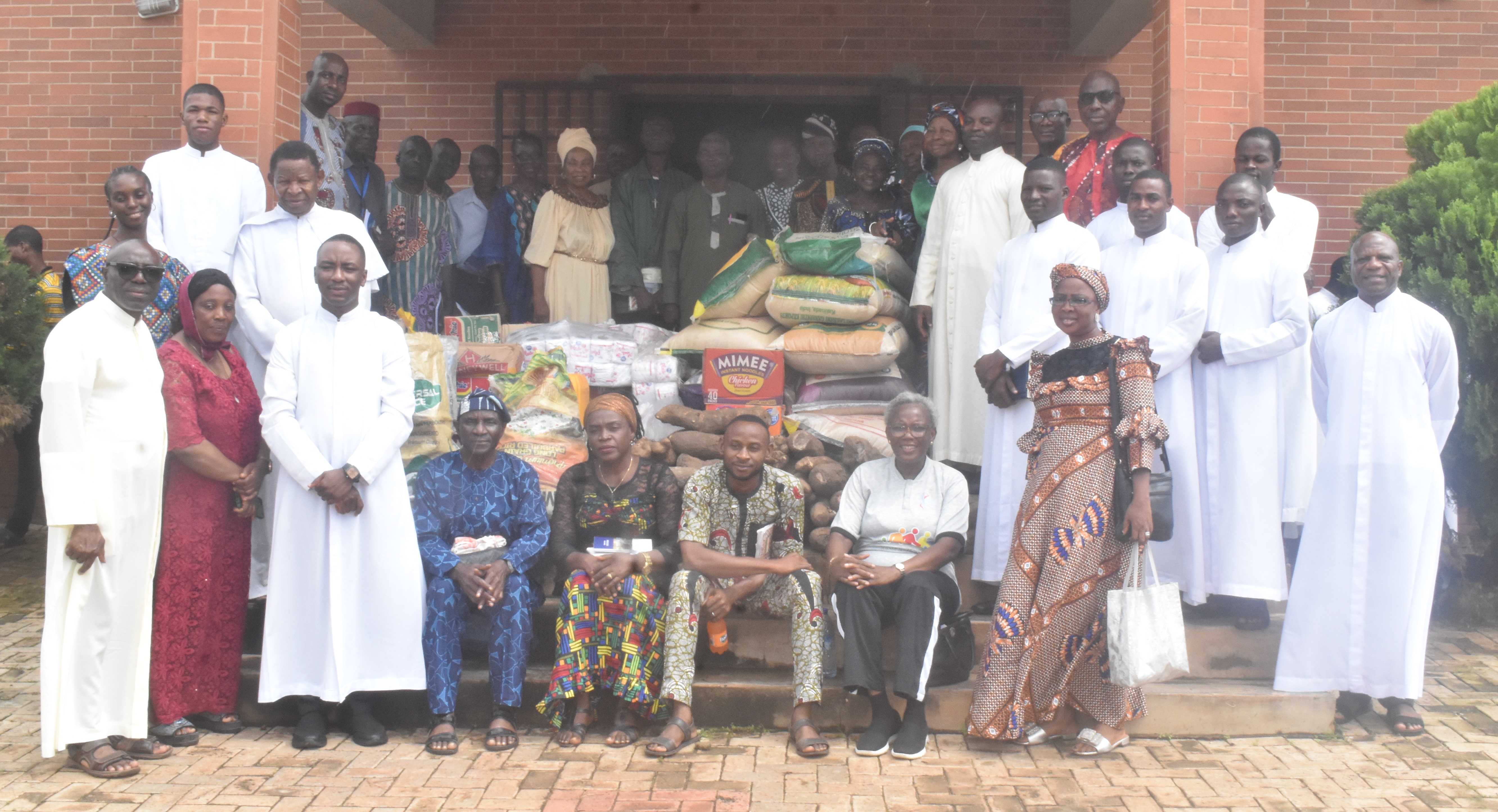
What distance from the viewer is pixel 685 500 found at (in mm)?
4875

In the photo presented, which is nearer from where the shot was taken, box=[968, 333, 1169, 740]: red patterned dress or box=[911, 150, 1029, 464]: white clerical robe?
box=[968, 333, 1169, 740]: red patterned dress

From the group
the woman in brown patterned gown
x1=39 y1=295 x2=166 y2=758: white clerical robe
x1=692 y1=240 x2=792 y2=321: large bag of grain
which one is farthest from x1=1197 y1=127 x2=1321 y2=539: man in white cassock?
x1=39 y1=295 x2=166 y2=758: white clerical robe

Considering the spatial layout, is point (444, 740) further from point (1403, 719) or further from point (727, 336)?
point (1403, 719)

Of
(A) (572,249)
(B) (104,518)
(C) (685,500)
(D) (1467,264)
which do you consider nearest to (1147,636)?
(C) (685,500)

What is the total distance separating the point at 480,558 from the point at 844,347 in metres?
2.47

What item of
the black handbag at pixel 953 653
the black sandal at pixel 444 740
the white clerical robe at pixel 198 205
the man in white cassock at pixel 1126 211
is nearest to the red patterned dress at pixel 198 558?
the black sandal at pixel 444 740

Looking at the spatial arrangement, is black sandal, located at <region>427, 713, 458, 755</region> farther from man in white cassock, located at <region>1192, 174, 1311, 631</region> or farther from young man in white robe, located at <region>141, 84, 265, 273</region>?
man in white cassock, located at <region>1192, 174, 1311, 631</region>

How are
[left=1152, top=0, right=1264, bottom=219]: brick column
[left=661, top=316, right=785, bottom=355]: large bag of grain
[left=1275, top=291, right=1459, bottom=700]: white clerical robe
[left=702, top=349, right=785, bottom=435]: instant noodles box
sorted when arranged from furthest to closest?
[left=661, top=316, right=785, bottom=355]: large bag of grain
[left=702, top=349, right=785, bottom=435]: instant noodles box
[left=1152, top=0, right=1264, bottom=219]: brick column
[left=1275, top=291, right=1459, bottom=700]: white clerical robe

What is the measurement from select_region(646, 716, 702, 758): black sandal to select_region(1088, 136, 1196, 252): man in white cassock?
2708 mm

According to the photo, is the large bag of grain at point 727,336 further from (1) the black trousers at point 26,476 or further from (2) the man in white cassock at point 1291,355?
(1) the black trousers at point 26,476

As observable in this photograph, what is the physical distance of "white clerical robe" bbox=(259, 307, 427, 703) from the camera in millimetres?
4590

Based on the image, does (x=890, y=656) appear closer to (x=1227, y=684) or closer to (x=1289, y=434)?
(x=1227, y=684)

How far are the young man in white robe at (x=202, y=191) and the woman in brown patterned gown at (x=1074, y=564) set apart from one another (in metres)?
3.63

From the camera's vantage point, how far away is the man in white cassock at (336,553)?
180 inches
